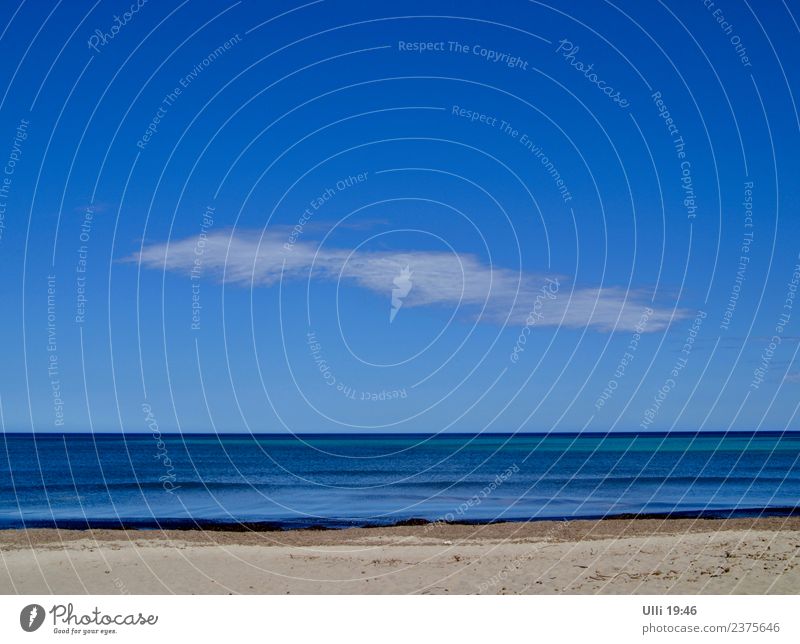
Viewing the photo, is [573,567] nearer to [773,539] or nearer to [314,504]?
[773,539]

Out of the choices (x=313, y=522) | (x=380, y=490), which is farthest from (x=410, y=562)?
(x=380, y=490)

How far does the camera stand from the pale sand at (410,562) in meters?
16.0

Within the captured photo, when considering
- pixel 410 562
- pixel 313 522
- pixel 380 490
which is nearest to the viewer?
pixel 410 562

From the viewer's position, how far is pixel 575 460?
273ft

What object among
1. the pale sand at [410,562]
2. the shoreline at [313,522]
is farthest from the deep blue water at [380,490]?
the pale sand at [410,562]

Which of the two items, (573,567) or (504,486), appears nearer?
(573,567)

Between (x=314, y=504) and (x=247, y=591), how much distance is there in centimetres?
2490

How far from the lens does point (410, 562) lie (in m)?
18.6

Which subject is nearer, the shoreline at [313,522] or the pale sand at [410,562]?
the pale sand at [410,562]

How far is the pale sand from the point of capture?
16.0 metres

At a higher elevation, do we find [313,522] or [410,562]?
[410,562]

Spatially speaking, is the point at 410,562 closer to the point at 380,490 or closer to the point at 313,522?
the point at 313,522

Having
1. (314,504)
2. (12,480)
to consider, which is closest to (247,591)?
(314,504)

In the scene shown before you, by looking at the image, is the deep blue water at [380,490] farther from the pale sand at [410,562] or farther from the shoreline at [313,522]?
the pale sand at [410,562]
